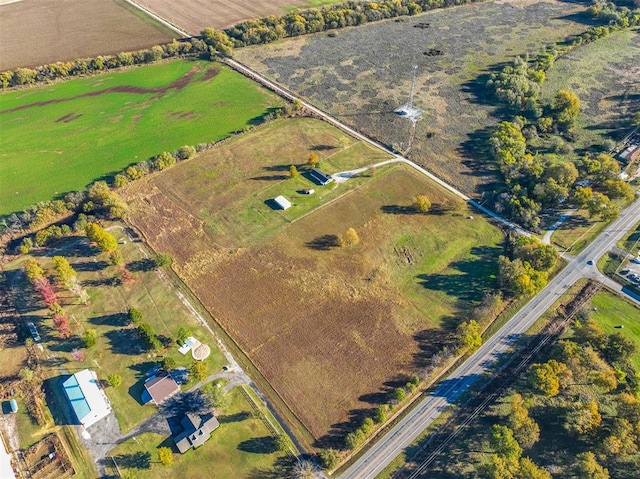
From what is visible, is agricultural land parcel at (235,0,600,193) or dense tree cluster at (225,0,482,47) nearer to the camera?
agricultural land parcel at (235,0,600,193)

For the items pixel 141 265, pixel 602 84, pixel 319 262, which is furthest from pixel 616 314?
pixel 602 84

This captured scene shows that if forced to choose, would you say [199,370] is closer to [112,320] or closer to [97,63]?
[112,320]

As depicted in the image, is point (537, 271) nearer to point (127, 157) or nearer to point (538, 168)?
point (538, 168)

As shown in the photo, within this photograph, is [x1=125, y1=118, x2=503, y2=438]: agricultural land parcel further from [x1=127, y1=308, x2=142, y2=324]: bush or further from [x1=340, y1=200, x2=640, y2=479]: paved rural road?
[x1=127, y1=308, x2=142, y2=324]: bush

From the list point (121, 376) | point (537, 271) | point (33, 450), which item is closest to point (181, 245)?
point (121, 376)

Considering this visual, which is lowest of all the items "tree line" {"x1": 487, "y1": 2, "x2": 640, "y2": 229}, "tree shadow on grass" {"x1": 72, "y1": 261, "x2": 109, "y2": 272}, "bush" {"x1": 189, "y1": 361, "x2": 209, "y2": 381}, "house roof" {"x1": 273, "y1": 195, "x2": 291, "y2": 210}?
"bush" {"x1": 189, "y1": 361, "x2": 209, "y2": 381}

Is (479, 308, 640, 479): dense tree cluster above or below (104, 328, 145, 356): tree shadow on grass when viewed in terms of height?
above

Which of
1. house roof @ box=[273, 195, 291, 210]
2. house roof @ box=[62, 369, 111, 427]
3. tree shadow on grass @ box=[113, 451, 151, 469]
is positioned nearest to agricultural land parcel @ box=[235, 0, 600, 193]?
house roof @ box=[273, 195, 291, 210]
